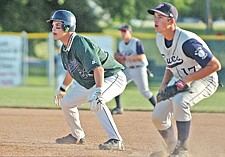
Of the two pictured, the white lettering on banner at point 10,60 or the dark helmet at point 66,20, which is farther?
the white lettering on banner at point 10,60

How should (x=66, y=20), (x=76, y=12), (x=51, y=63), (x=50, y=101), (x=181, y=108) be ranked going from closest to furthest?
(x=181, y=108) → (x=66, y=20) → (x=50, y=101) → (x=51, y=63) → (x=76, y=12)

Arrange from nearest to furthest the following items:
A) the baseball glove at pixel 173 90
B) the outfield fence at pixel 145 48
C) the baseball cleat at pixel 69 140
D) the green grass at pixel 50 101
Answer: the baseball glove at pixel 173 90
the baseball cleat at pixel 69 140
the green grass at pixel 50 101
the outfield fence at pixel 145 48

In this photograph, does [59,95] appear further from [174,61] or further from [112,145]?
[174,61]

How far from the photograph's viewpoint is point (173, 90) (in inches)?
267

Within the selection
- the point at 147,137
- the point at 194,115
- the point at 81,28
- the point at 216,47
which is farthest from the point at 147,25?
the point at 147,137

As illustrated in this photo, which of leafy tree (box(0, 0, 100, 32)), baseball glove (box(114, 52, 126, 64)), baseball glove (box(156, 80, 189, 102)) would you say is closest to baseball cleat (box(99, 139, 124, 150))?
baseball glove (box(156, 80, 189, 102))

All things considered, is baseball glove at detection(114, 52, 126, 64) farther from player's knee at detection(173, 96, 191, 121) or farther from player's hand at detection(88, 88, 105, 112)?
player's knee at detection(173, 96, 191, 121)

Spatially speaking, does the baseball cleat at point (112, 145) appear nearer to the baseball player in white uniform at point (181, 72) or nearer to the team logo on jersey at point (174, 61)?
the baseball player in white uniform at point (181, 72)

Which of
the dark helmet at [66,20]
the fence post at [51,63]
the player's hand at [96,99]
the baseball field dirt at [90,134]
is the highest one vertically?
the dark helmet at [66,20]

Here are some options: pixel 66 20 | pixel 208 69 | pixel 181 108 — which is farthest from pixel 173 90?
pixel 66 20

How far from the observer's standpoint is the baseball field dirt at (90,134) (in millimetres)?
7477

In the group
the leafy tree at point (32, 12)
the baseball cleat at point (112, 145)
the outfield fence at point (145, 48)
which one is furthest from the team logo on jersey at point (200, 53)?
the leafy tree at point (32, 12)

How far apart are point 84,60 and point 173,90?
3.70 feet

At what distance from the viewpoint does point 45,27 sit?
2877cm
